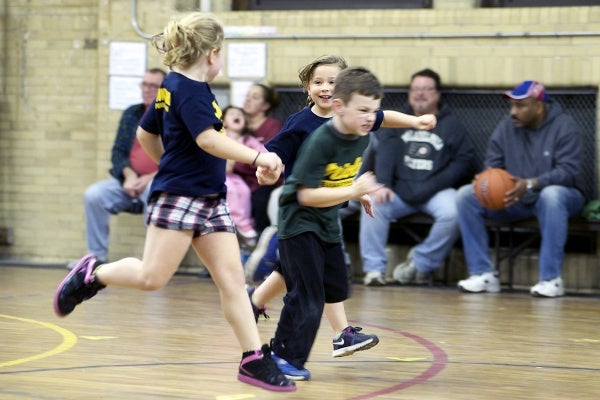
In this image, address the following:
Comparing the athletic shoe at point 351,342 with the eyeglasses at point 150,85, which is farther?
the eyeglasses at point 150,85

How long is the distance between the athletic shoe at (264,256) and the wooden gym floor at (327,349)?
45 centimetres

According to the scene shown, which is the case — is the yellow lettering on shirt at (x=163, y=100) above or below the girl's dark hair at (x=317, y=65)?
below

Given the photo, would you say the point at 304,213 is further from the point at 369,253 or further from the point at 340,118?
the point at 369,253

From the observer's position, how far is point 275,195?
10078 millimetres

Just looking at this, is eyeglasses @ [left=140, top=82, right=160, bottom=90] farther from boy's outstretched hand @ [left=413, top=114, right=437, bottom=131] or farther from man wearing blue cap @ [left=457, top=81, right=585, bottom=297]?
boy's outstretched hand @ [left=413, top=114, right=437, bottom=131]

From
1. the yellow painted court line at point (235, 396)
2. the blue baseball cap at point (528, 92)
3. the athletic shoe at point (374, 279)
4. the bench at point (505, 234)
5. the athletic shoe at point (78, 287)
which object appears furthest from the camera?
the athletic shoe at point (374, 279)

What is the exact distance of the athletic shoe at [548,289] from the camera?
9.24 meters

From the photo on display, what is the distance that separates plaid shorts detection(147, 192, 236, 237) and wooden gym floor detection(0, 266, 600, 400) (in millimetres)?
702

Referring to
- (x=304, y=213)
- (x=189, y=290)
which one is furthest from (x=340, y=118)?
(x=189, y=290)

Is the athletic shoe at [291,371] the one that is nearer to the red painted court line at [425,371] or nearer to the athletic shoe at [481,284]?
the red painted court line at [425,371]

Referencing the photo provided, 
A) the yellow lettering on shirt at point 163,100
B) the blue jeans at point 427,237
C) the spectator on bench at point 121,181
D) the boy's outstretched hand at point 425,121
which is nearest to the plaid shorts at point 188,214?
the yellow lettering on shirt at point 163,100

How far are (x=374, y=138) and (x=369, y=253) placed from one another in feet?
3.50

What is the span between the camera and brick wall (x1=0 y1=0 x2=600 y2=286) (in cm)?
1008

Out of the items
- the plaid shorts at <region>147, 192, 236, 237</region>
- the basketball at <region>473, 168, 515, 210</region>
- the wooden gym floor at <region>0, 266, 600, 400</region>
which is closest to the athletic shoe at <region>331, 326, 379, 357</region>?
the wooden gym floor at <region>0, 266, 600, 400</region>
